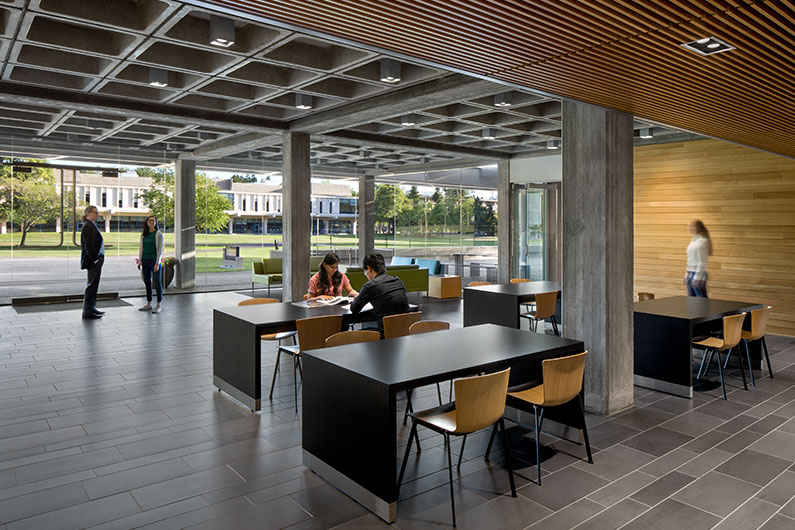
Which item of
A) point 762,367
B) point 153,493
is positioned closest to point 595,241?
point 762,367

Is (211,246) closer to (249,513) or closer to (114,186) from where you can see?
(114,186)

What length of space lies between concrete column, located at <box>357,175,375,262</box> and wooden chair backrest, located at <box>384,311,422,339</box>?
12.7m

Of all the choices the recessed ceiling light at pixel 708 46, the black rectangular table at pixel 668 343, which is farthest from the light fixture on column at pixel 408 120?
the recessed ceiling light at pixel 708 46

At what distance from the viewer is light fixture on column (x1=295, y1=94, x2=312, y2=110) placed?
8391mm

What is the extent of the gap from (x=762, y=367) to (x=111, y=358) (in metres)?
8.25

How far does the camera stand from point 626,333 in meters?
5.36

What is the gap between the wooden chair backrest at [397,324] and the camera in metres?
5.40

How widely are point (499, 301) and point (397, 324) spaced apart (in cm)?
250

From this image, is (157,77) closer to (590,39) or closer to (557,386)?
(590,39)

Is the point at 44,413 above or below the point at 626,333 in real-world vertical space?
below

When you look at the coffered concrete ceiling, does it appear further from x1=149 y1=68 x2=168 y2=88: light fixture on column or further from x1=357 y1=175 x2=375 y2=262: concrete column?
x1=357 y1=175 x2=375 y2=262: concrete column

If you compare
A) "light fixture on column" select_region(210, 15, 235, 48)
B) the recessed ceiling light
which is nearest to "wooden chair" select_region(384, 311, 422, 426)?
"light fixture on column" select_region(210, 15, 235, 48)

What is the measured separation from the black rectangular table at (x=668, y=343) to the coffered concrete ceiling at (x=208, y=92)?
2768mm

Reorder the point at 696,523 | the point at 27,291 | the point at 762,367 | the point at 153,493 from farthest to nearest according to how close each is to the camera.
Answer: the point at 27,291, the point at 762,367, the point at 153,493, the point at 696,523
